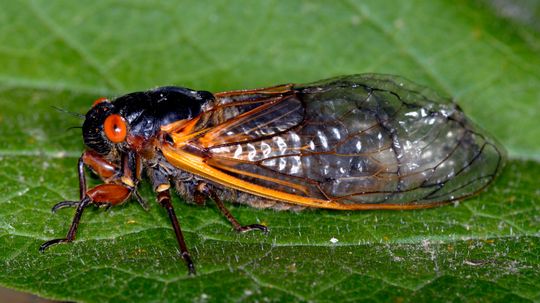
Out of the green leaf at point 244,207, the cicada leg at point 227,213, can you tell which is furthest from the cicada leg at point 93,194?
the cicada leg at point 227,213

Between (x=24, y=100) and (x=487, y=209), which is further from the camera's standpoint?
(x=24, y=100)

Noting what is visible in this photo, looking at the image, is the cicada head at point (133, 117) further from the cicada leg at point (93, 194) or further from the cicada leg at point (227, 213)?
the cicada leg at point (227, 213)

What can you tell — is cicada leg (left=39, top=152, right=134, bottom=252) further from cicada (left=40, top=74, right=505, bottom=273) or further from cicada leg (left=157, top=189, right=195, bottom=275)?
cicada leg (left=157, top=189, right=195, bottom=275)

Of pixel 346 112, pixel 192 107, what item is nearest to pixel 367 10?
pixel 346 112

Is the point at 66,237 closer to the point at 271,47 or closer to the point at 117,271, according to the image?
the point at 117,271

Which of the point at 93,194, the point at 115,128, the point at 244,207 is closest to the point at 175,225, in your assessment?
the point at 93,194

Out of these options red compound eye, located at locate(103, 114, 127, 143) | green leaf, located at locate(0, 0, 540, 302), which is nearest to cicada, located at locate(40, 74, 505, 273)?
red compound eye, located at locate(103, 114, 127, 143)
